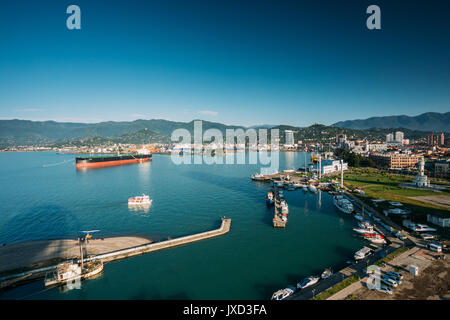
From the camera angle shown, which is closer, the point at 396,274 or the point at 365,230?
the point at 396,274

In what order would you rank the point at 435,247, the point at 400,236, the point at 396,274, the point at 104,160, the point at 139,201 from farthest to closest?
the point at 104,160
the point at 139,201
the point at 400,236
the point at 435,247
the point at 396,274

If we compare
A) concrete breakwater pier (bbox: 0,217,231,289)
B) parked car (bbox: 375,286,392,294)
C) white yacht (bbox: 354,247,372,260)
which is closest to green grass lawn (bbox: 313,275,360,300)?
parked car (bbox: 375,286,392,294)

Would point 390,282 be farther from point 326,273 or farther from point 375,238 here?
point 375,238

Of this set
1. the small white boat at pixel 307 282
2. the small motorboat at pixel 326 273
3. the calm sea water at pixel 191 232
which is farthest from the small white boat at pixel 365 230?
the small white boat at pixel 307 282

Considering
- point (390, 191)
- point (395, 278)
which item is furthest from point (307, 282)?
point (390, 191)

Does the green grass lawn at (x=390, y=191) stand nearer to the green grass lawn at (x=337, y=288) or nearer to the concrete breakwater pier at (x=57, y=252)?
the green grass lawn at (x=337, y=288)

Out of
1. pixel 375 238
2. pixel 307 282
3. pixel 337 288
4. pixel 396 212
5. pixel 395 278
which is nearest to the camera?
pixel 337 288

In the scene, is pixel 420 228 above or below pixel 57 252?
above

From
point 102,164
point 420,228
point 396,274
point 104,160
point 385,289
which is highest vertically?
point 104,160
